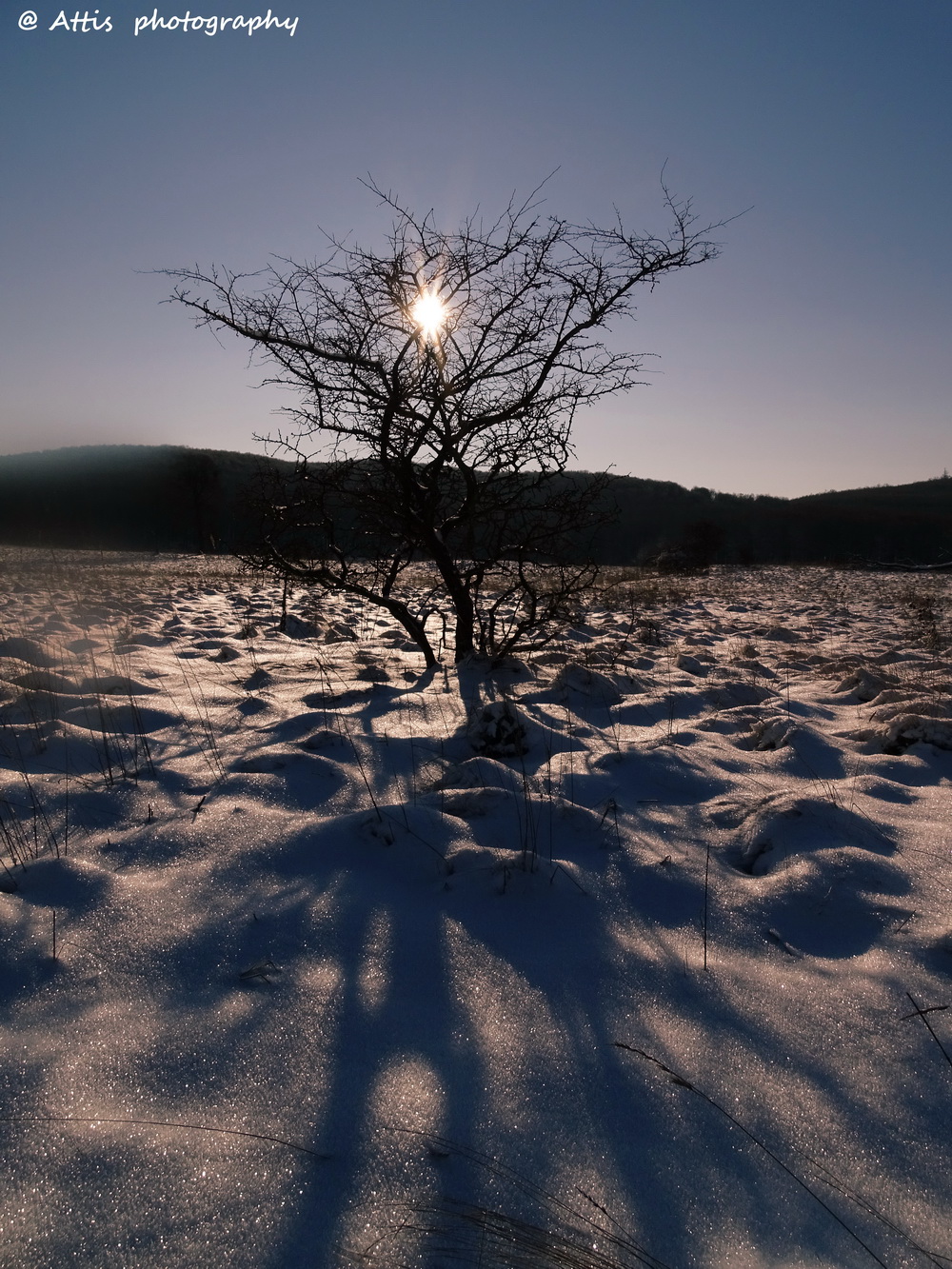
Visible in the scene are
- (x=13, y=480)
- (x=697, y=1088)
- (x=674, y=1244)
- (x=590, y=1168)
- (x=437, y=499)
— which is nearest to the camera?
(x=674, y=1244)

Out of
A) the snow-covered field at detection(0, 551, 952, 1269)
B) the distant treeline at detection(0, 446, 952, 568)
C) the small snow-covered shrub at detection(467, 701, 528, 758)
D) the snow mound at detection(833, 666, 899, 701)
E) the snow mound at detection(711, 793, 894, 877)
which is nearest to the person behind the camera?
the snow-covered field at detection(0, 551, 952, 1269)

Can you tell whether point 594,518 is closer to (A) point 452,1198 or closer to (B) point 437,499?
(B) point 437,499

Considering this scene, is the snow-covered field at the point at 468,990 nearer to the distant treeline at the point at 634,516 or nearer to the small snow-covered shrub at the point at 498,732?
the small snow-covered shrub at the point at 498,732

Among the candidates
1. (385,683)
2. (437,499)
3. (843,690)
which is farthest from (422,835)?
(843,690)

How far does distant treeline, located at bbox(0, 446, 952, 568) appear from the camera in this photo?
30.4 m

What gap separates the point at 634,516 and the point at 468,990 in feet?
147

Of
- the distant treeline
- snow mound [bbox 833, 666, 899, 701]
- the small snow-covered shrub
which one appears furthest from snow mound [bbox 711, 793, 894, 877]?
the distant treeline

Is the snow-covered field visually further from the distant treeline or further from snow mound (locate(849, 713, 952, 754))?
the distant treeline

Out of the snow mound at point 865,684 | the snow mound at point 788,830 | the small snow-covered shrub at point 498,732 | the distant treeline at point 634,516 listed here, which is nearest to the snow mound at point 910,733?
the snow mound at point 865,684

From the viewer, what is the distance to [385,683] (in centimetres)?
423

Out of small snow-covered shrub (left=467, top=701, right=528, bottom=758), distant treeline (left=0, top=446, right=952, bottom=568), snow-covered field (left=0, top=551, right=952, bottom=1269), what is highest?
distant treeline (left=0, top=446, right=952, bottom=568)

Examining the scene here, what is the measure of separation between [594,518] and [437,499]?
96 cm

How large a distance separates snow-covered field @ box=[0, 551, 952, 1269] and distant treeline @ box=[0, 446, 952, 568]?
20.6 metres

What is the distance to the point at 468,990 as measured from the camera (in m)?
1.50
